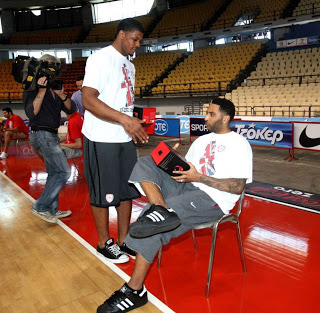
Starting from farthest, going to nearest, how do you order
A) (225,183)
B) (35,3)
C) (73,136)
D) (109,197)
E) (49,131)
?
1. (35,3)
2. (73,136)
3. (49,131)
4. (109,197)
5. (225,183)

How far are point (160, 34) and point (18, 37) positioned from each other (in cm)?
1169

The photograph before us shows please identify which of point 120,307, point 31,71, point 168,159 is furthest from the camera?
point 31,71

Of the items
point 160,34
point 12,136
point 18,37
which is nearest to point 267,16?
point 160,34

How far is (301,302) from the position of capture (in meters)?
2.05

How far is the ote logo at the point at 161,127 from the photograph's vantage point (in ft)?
36.0

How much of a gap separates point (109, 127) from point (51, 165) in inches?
64.3

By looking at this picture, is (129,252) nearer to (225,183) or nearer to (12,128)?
(225,183)

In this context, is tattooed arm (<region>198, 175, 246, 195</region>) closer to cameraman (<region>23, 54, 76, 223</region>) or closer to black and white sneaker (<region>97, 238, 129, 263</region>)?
black and white sneaker (<region>97, 238, 129, 263</region>)

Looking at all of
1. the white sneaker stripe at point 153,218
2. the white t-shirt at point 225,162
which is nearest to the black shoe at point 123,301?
the white sneaker stripe at point 153,218

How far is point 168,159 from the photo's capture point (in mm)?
2059

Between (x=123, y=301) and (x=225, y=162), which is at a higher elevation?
(x=225, y=162)

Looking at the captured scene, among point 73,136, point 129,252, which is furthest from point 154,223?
point 73,136

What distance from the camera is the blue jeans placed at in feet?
11.7


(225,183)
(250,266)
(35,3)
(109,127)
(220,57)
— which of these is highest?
(35,3)
